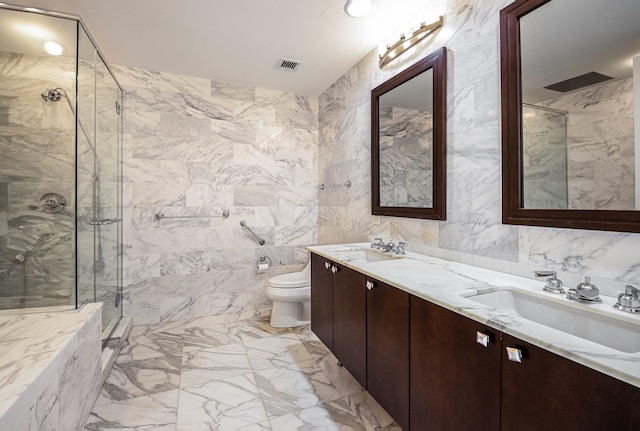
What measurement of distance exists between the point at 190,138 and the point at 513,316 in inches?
117

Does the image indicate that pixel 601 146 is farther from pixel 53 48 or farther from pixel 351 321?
pixel 53 48

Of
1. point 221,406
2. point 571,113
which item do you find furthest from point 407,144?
point 221,406

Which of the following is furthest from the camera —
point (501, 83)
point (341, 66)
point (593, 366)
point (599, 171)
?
point (341, 66)

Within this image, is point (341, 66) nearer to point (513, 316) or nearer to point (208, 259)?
point (208, 259)

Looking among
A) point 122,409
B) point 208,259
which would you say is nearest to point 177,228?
point 208,259

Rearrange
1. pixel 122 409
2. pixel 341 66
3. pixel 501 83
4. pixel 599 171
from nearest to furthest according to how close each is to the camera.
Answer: pixel 599 171 < pixel 501 83 < pixel 122 409 < pixel 341 66

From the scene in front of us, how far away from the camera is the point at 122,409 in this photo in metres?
1.69

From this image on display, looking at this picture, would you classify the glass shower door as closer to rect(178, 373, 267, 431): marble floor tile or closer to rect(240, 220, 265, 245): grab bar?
rect(178, 373, 267, 431): marble floor tile

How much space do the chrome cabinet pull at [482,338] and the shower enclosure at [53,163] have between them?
7.01 ft

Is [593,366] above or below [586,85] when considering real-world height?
below

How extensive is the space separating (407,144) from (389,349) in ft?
4.36

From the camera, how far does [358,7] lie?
1.86m

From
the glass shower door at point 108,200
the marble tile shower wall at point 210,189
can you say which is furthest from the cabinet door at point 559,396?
the marble tile shower wall at point 210,189

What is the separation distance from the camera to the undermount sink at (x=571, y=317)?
888mm
